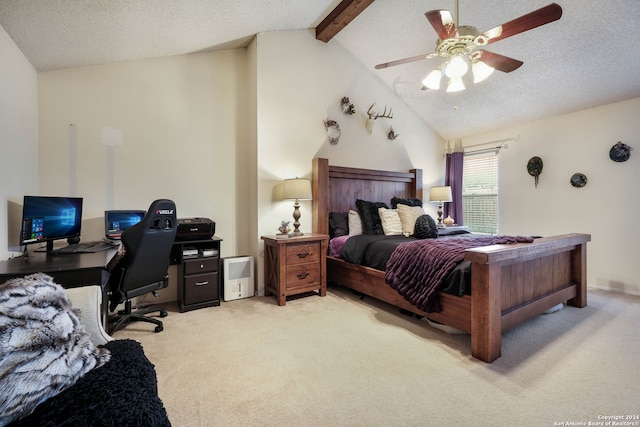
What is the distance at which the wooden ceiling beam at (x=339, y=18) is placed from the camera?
317 cm

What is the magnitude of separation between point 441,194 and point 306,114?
250cm

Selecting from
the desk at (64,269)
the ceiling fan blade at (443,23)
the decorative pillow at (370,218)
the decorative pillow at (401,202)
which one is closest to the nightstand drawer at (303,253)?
the decorative pillow at (370,218)

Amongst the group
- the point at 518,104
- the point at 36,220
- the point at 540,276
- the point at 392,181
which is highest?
the point at 518,104

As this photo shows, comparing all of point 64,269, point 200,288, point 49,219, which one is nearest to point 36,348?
point 64,269

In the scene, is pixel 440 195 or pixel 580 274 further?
pixel 440 195

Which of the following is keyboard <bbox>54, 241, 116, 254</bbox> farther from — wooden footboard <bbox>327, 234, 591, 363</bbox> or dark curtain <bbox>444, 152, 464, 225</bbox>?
dark curtain <bbox>444, 152, 464, 225</bbox>

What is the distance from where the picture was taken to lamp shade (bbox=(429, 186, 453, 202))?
4.71 metres

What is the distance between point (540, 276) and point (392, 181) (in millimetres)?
2382

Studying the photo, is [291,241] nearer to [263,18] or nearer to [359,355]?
[359,355]

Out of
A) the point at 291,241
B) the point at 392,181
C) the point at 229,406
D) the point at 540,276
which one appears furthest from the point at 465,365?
the point at 392,181

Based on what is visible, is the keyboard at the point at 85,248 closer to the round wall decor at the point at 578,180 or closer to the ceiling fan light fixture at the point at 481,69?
the ceiling fan light fixture at the point at 481,69

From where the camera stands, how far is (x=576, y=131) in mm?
3918

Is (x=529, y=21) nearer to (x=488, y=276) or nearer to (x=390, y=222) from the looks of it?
(x=488, y=276)

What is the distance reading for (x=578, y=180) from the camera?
12.7ft
